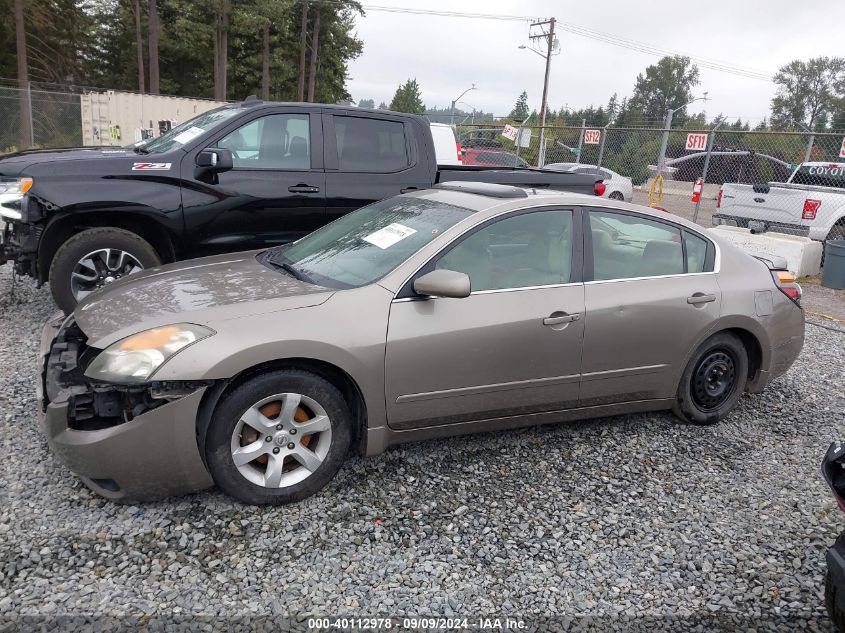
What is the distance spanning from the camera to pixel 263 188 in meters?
5.57

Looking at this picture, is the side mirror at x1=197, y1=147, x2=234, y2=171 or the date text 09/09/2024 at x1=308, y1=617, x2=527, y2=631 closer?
the date text 09/09/2024 at x1=308, y1=617, x2=527, y2=631

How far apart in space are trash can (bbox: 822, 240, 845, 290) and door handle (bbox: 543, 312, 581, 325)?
306 inches

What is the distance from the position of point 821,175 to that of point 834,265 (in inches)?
116

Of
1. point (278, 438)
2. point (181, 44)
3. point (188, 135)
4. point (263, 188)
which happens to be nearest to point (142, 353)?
point (278, 438)

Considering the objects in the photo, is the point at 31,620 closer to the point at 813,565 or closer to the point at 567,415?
the point at 567,415

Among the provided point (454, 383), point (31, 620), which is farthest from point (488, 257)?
point (31, 620)

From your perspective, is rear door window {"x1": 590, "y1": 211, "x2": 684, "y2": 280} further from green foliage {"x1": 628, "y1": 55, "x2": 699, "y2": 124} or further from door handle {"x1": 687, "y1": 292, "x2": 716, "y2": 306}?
green foliage {"x1": 628, "y1": 55, "x2": 699, "y2": 124}

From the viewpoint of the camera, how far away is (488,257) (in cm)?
346

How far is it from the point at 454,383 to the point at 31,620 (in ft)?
6.51

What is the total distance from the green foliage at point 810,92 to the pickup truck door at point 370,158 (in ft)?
259

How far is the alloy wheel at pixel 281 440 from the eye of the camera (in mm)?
2912

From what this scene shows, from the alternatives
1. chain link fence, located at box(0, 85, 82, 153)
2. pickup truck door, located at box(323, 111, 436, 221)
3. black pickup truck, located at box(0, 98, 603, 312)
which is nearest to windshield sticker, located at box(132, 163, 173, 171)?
black pickup truck, located at box(0, 98, 603, 312)

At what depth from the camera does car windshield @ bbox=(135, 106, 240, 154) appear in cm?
557

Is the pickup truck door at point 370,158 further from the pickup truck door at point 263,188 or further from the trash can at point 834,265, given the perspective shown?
→ the trash can at point 834,265
